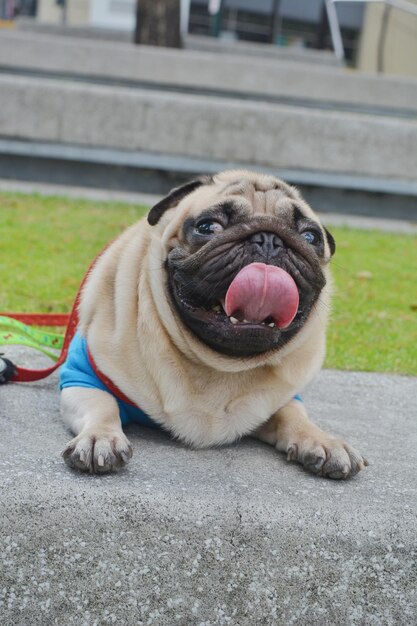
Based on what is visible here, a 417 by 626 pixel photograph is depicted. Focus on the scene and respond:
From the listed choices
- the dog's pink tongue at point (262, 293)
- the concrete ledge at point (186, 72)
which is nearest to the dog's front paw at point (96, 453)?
the dog's pink tongue at point (262, 293)

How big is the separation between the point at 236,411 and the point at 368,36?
19618mm

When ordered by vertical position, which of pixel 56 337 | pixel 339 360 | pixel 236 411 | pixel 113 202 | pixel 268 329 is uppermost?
pixel 268 329

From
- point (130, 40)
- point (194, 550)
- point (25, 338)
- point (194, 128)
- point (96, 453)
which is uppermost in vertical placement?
point (96, 453)

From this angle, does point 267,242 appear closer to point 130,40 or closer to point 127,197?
point 127,197

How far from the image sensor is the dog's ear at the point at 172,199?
288cm

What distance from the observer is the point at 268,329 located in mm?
2469

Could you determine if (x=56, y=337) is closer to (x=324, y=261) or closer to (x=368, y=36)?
(x=324, y=261)

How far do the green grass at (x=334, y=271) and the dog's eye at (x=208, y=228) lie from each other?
6.14 ft

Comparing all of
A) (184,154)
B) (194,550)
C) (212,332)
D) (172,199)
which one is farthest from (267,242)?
(184,154)

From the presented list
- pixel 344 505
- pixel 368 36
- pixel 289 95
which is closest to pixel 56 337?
pixel 344 505

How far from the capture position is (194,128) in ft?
27.9

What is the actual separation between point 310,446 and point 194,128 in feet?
20.9

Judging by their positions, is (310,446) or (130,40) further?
(130,40)

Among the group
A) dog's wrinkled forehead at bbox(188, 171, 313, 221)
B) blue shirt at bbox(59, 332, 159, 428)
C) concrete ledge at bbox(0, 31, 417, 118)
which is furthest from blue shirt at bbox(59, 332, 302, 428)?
concrete ledge at bbox(0, 31, 417, 118)
